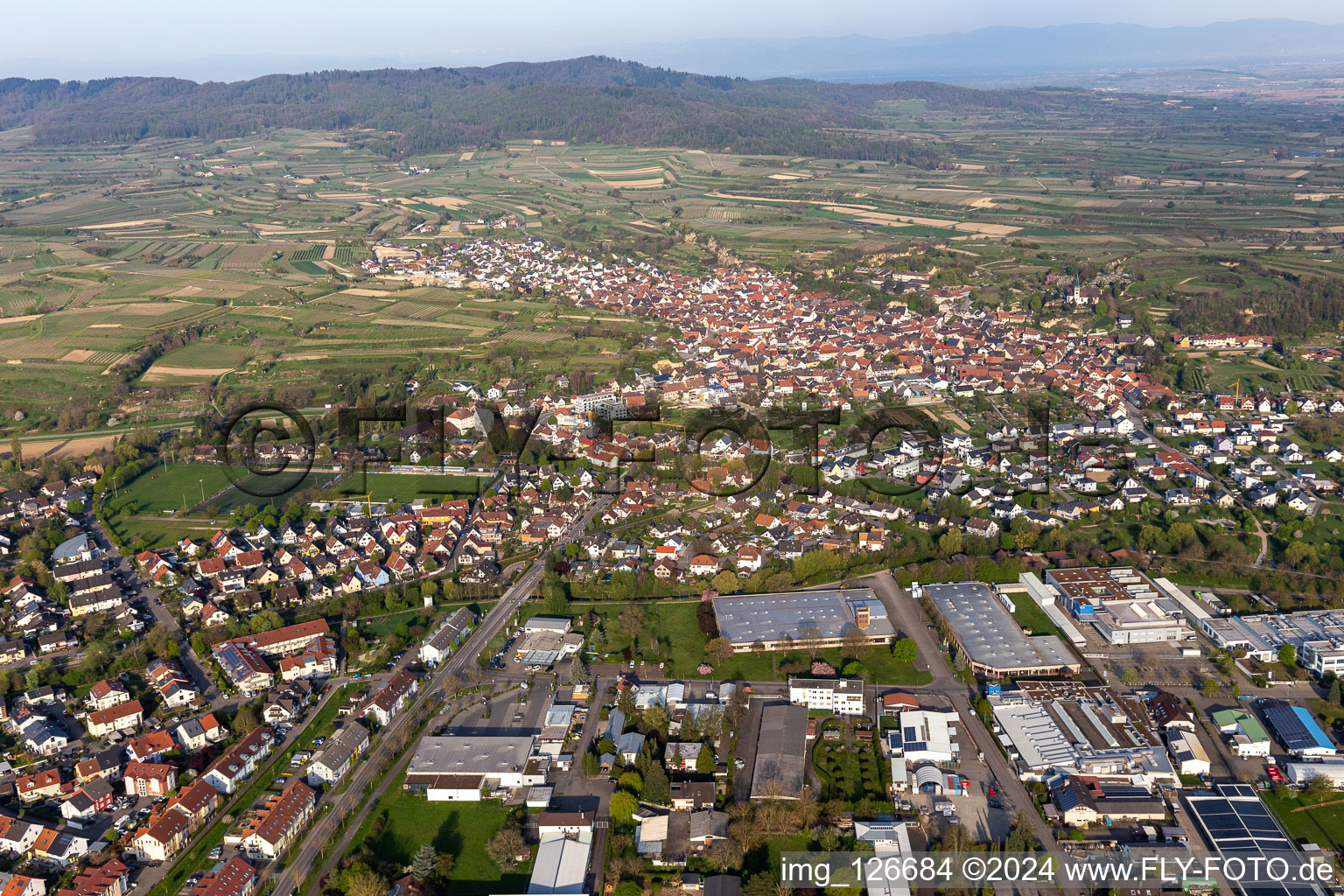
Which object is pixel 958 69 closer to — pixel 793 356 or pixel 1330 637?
pixel 793 356

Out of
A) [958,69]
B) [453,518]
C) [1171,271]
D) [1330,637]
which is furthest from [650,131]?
[958,69]

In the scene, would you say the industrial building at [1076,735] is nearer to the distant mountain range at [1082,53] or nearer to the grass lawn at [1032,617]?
the grass lawn at [1032,617]

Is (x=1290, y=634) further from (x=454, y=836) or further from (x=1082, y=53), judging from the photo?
(x=1082, y=53)

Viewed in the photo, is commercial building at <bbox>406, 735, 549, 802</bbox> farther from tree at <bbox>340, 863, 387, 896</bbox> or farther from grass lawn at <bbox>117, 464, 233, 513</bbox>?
grass lawn at <bbox>117, 464, 233, 513</bbox>

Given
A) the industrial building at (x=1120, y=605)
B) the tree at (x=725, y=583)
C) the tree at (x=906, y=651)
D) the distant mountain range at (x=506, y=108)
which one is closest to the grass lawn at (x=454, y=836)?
the tree at (x=725, y=583)

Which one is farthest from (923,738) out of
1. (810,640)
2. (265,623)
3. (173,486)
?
(173,486)

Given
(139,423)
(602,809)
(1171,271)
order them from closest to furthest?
(602,809)
(139,423)
(1171,271)
